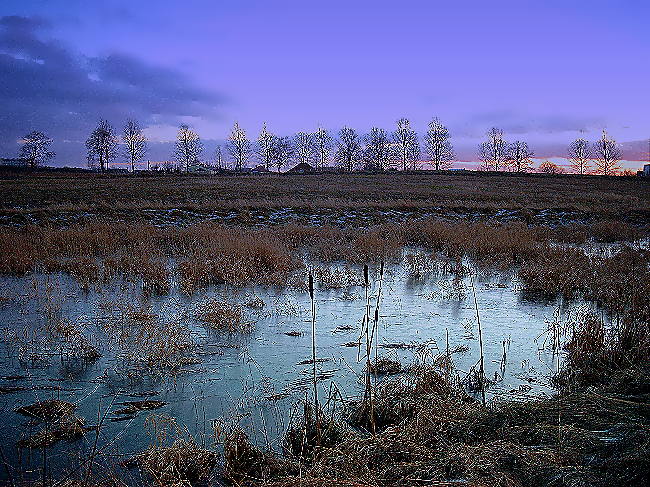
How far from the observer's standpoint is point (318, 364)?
7.97m

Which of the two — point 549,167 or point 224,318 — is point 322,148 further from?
point 224,318

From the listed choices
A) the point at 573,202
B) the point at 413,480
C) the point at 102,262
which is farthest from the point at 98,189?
the point at 413,480

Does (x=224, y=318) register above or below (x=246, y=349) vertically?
above

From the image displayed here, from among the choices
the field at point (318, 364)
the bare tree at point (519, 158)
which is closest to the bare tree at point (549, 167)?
the bare tree at point (519, 158)

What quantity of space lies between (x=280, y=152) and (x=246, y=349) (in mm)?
109288

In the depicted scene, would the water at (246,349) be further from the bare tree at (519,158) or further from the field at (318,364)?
the bare tree at (519,158)

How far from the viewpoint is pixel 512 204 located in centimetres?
3416

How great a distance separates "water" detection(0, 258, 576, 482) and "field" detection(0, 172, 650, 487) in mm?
44

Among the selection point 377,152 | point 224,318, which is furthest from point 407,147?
point 224,318

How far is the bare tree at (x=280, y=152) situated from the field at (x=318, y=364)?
9736cm

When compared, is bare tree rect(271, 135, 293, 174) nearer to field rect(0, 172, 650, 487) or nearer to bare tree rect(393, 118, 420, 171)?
bare tree rect(393, 118, 420, 171)

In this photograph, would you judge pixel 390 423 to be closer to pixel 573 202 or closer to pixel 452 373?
pixel 452 373

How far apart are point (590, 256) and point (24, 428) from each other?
16.4m

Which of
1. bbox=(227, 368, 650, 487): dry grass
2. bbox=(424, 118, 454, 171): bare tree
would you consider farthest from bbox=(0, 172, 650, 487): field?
bbox=(424, 118, 454, 171): bare tree
